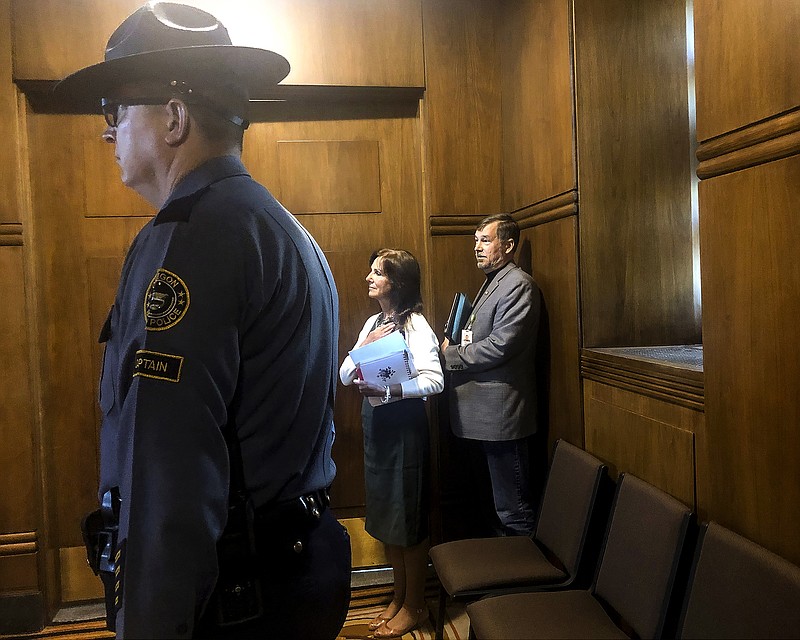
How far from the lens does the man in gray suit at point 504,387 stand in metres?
2.75

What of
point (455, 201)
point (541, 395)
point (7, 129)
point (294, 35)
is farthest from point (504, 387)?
point (7, 129)

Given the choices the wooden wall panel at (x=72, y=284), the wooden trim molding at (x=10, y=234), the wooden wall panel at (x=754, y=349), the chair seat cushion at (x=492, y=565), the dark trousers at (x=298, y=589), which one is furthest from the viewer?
the wooden wall panel at (x=72, y=284)

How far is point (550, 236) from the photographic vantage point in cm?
285

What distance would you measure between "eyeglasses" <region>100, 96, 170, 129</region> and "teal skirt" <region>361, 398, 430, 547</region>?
1.78m

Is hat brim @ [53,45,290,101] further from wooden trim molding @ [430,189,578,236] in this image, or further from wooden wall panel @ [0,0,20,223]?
wooden wall panel @ [0,0,20,223]

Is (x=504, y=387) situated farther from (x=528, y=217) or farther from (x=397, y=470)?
(x=528, y=217)

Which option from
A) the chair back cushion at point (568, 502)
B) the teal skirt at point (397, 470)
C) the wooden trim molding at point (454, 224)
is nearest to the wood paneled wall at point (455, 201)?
the wooden trim molding at point (454, 224)

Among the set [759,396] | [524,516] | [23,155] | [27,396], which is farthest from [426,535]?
[23,155]

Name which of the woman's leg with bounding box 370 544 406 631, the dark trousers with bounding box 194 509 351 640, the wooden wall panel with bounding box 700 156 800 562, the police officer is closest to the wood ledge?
the wooden wall panel with bounding box 700 156 800 562

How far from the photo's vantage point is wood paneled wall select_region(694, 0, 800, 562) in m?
1.49

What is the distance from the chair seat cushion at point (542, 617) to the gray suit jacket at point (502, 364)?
83cm

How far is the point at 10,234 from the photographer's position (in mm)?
2979

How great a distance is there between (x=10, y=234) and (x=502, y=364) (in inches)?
86.8

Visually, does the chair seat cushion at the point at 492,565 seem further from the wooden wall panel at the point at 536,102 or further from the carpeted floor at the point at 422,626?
the wooden wall panel at the point at 536,102
